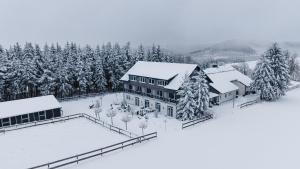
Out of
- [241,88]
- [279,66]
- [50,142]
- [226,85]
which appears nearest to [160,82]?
[226,85]

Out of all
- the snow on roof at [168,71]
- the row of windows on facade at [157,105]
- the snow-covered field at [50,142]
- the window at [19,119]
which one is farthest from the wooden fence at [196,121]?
the window at [19,119]

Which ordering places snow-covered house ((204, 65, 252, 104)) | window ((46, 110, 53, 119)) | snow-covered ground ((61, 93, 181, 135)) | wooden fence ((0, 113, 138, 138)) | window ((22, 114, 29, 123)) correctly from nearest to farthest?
1. wooden fence ((0, 113, 138, 138))
2. snow-covered ground ((61, 93, 181, 135))
3. window ((22, 114, 29, 123))
4. window ((46, 110, 53, 119))
5. snow-covered house ((204, 65, 252, 104))

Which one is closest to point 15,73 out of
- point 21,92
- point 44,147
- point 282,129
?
point 21,92

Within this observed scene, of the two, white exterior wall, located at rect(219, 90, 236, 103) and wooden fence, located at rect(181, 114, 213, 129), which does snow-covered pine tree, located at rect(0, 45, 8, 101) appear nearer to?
wooden fence, located at rect(181, 114, 213, 129)

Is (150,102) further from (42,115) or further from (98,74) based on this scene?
(98,74)

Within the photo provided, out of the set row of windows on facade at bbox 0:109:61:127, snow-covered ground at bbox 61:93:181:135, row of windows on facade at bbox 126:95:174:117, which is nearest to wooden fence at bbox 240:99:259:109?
row of windows on facade at bbox 126:95:174:117

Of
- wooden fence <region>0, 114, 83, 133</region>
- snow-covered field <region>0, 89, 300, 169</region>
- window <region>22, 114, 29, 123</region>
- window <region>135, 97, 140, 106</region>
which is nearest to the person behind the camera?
snow-covered field <region>0, 89, 300, 169</region>

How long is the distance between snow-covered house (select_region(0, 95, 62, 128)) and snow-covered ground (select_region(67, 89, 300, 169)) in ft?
64.9

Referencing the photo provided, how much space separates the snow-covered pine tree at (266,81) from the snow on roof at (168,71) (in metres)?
16.1

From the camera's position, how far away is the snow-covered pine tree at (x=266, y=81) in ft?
155

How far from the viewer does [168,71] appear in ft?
146

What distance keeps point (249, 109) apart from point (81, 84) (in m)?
37.9

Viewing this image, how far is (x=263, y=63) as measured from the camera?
48125 millimetres

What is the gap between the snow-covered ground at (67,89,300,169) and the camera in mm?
24094
